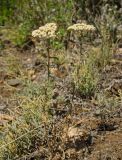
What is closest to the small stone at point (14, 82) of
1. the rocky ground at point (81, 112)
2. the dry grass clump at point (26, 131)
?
the rocky ground at point (81, 112)

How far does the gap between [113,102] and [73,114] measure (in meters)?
0.36

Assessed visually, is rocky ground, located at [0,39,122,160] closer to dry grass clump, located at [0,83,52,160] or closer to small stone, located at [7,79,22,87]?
small stone, located at [7,79,22,87]

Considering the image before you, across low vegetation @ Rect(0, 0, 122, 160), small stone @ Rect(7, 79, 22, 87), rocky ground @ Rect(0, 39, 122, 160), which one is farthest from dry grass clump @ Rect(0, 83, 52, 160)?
small stone @ Rect(7, 79, 22, 87)

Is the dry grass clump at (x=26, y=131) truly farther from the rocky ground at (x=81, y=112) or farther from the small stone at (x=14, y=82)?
the small stone at (x=14, y=82)

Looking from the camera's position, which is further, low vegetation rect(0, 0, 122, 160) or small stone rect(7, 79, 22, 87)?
small stone rect(7, 79, 22, 87)

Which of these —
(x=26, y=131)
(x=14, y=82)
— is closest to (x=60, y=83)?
(x=14, y=82)

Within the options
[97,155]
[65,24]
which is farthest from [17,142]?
[65,24]

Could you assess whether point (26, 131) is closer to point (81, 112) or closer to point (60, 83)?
point (81, 112)

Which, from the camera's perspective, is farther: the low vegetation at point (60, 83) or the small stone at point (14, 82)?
the small stone at point (14, 82)

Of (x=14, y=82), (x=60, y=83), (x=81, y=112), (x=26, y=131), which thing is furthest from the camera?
(x=14, y=82)

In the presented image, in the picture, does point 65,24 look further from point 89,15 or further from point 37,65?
point 37,65

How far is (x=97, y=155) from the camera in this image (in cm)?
345

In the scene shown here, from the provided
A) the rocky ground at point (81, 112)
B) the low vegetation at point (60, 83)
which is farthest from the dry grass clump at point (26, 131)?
the rocky ground at point (81, 112)

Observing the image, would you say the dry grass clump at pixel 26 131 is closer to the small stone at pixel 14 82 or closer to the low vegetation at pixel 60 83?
the low vegetation at pixel 60 83
